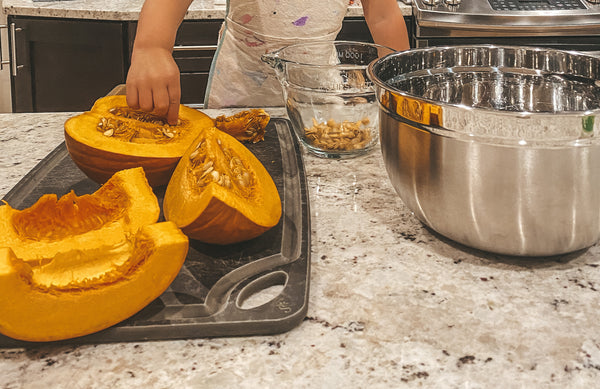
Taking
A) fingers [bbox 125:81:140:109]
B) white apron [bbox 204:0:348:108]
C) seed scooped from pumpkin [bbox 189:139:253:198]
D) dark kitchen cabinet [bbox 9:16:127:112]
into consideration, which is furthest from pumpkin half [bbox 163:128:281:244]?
dark kitchen cabinet [bbox 9:16:127:112]

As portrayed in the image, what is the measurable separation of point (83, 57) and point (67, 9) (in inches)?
7.4

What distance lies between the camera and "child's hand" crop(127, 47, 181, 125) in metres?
0.96

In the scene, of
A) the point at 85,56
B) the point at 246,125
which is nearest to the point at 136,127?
the point at 246,125

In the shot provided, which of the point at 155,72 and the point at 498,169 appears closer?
the point at 498,169

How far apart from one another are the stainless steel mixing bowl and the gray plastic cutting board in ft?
0.52

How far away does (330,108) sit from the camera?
1023mm

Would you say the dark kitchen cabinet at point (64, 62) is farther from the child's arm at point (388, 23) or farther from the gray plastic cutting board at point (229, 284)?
the gray plastic cutting board at point (229, 284)

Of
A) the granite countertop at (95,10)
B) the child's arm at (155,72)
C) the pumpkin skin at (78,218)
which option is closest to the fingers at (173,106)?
the child's arm at (155,72)

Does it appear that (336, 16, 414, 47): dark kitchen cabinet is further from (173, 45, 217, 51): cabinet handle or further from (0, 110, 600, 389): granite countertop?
(0, 110, 600, 389): granite countertop

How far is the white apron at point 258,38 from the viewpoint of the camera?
146 cm

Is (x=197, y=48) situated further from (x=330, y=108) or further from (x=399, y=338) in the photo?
(x=399, y=338)

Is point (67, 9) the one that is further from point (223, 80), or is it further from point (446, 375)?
point (446, 375)

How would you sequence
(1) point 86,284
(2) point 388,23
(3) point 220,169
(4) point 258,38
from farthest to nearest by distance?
(4) point 258,38, (2) point 388,23, (3) point 220,169, (1) point 86,284

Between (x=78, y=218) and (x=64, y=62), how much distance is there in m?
1.87
